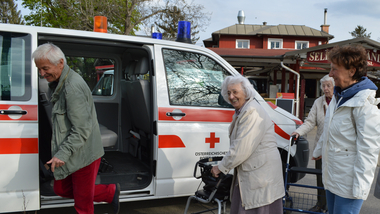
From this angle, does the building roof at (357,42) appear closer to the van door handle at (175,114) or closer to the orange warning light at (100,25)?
the van door handle at (175,114)

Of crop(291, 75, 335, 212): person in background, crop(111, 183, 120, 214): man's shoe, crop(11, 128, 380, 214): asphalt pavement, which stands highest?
crop(291, 75, 335, 212): person in background

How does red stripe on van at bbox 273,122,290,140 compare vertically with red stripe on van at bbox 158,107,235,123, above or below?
below

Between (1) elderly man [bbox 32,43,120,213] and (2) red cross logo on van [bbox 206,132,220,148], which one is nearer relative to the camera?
(1) elderly man [bbox 32,43,120,213]

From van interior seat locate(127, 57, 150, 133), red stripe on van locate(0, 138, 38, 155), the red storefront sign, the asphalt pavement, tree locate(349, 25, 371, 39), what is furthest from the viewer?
tree locate(349, 25, 371, 39)

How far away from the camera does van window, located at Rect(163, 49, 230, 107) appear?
335 centimetres

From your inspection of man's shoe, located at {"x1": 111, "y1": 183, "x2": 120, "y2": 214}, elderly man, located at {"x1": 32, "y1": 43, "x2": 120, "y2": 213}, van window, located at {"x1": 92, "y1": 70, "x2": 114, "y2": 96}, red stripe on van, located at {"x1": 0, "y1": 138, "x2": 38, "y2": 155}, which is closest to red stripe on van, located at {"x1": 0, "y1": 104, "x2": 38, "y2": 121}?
red stripe on van, located at {"x1": 0, "y1": 138, "x2": 38, "y2": 155}

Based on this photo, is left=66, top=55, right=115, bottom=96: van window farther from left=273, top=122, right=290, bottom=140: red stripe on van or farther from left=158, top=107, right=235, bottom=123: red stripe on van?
left=273, top=122, right=290, bottom=140: red stripe on van

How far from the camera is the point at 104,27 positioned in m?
3.36

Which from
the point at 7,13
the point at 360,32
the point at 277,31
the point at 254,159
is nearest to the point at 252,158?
the point at 254,159

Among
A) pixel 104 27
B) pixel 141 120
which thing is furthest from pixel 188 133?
pixel 104 27

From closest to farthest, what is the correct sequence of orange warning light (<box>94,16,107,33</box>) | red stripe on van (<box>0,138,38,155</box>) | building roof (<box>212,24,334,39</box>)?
red stripe on van (<box>0,138,38,155</box>) < orange warning light (<box>94,16,107,33</box>) < building roof (<box>212,24,334,39</box>)

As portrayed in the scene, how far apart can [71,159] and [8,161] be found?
729mm

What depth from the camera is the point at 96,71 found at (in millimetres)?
4570

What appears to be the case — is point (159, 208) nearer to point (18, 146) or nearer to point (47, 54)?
point (18, 146)
